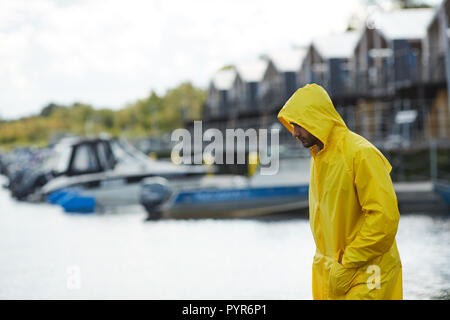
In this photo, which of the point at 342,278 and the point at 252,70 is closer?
the point at 342,278

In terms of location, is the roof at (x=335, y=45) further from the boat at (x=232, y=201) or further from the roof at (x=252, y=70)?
the boat at (x=232, y=201)

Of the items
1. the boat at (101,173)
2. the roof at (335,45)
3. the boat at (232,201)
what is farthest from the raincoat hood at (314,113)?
the roof at (335,45)

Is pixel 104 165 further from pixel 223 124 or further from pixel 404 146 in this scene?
pixel 223 124

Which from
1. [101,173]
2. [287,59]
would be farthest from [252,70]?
[101,173]

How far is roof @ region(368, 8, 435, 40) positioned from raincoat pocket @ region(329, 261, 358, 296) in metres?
36.7

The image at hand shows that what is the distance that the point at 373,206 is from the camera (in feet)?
11.0

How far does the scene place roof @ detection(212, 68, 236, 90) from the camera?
78.5 meters

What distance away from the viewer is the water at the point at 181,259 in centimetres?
976

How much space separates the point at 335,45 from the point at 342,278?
49058mm

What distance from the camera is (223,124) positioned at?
6994cm

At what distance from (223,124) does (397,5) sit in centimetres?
2588

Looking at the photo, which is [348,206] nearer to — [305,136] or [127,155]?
[305,136]

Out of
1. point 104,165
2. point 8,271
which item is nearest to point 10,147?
point 104,165

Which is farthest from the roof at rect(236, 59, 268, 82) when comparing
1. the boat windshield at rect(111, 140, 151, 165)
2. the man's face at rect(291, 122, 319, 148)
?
the man's face at rect(291, 122, 319, 148)
